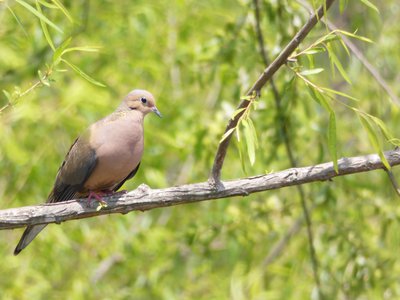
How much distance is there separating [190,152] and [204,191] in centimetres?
218

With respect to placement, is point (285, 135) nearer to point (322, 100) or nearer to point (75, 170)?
point (75, 170)

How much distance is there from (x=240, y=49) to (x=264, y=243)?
173 cm

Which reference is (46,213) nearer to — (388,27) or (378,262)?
(378,262)

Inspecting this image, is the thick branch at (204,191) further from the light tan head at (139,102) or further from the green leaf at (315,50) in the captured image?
the light tan head at (139,102)

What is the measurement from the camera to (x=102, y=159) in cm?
416

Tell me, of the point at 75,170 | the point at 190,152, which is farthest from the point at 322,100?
the point at 190,152

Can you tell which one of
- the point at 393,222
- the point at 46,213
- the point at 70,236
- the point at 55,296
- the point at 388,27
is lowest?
the point at 55,296

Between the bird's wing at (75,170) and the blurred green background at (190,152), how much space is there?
2.10 ft

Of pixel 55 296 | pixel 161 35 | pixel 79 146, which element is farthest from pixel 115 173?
pixel 161 35

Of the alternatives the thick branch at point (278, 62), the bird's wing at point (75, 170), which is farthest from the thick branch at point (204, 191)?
the bird's wing at point (75, 170)

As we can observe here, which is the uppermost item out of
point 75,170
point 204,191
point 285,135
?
point 204,191

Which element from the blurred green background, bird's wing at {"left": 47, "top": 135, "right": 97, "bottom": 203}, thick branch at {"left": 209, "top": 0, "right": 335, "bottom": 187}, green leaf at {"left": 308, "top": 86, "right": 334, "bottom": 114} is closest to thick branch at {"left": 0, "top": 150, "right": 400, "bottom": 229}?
thick branch at {"left": 209, "top": 0, "right": 335, "bottom": 187}

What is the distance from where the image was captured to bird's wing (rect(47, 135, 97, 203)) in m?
4.21

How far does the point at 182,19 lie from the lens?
6.65m
